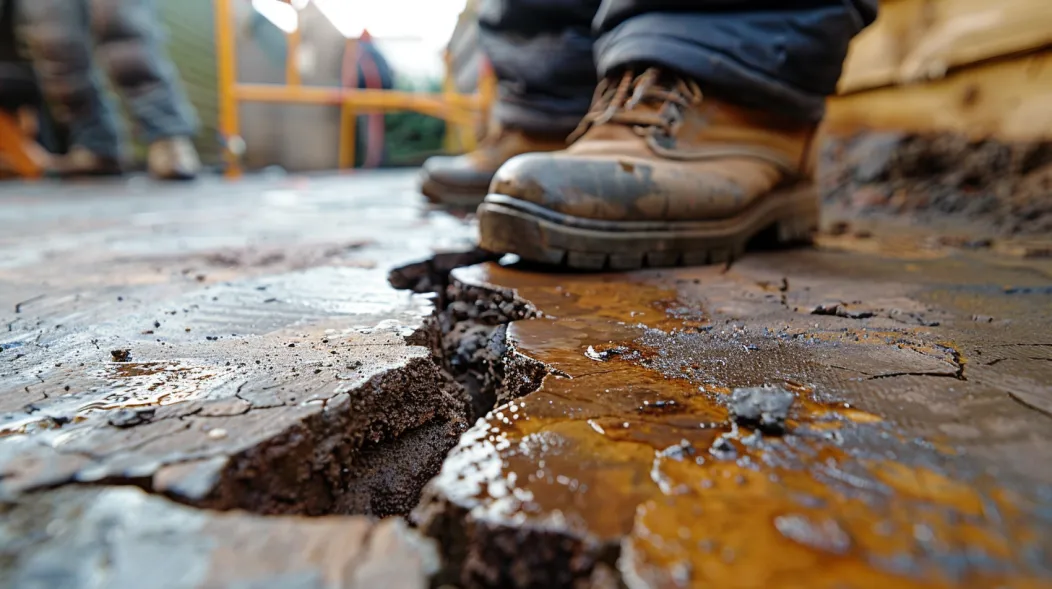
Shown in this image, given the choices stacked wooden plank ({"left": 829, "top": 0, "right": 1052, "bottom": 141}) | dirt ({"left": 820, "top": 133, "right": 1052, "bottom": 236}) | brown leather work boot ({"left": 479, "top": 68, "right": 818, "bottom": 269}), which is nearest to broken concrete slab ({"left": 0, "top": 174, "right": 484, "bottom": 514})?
brown leather work boot ({"left": 479, "top": 68, "right": 818, "bottom": 269})

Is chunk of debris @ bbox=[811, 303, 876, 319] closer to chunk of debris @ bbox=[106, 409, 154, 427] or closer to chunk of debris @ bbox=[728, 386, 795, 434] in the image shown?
chunk of debris @ bbox=[728, 386, 795, 434]

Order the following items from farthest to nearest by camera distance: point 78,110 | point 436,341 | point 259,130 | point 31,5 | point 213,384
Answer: point 259,130 → point 78,110 → point 31,5 → point 436,341 → point 213,384

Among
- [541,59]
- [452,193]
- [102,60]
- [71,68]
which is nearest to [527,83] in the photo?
[541,59]

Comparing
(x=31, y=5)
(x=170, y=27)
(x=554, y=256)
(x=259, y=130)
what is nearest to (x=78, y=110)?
(x=31, y=5)

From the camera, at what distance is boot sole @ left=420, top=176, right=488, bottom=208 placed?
216 cm

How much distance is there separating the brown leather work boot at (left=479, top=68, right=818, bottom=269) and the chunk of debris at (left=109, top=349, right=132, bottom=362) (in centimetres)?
62

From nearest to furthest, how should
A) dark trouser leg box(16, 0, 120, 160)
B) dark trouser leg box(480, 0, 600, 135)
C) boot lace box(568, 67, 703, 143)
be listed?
1. boot lace box(568, 67, 703, 143)
2. dark trouser leg box(480, 0, 600, 135)
3. dark trouser leg box(16, 0, 120, 160)

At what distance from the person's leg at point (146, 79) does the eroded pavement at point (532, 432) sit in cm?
379

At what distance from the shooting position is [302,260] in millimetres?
1239

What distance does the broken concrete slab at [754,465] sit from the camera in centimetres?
35

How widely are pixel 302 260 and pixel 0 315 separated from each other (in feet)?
1.66

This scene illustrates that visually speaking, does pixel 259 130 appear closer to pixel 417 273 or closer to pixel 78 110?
pixel 78 110

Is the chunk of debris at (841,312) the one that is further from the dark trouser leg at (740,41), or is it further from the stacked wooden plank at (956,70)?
the stacked wooden plank at (956,70)

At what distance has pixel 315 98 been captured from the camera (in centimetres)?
600
